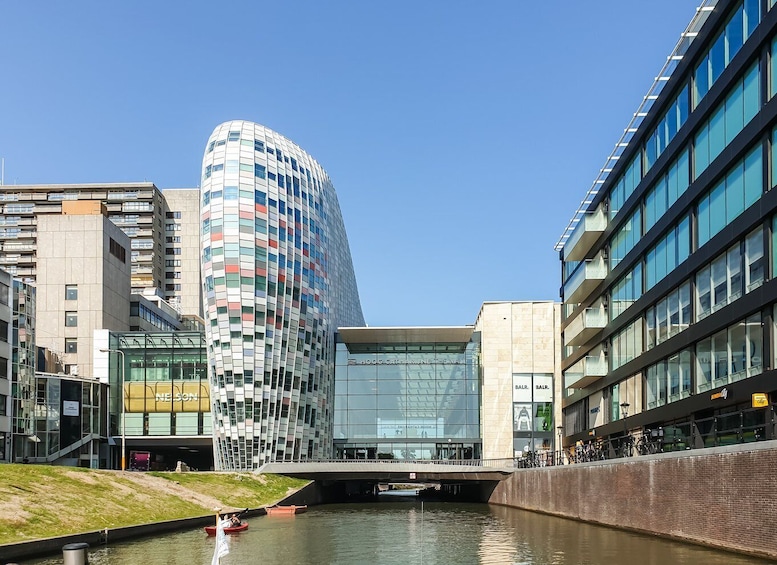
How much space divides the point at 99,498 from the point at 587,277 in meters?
39.6

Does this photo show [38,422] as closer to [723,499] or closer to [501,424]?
[501,424]

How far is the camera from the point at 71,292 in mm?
114562

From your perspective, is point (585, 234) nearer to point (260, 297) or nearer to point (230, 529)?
point (260, 297)

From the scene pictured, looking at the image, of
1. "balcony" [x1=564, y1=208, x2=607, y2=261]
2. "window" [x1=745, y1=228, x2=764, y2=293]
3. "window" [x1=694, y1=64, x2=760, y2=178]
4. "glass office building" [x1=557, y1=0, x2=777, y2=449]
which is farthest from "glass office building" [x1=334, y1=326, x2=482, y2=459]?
"window" [x1=745, y1=228, x2=764, y2=293]

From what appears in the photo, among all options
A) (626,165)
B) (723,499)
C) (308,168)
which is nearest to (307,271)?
(308,168)

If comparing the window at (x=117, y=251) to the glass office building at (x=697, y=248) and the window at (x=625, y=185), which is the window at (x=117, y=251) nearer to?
the glass office building at (x=697, y=248)

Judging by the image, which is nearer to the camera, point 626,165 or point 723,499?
point 723,499

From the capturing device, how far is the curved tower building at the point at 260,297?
84.2 m

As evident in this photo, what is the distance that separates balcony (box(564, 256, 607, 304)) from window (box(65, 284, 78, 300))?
68.3 metres

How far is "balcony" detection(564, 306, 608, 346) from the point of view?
68000mm

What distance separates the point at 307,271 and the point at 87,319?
37812mm

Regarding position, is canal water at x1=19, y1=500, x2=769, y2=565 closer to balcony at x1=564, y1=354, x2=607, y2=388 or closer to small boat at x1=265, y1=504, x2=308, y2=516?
small boat at x1=265, y1=504, x2=308, y2=516

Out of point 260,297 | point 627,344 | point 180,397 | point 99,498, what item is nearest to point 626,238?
point 627,344

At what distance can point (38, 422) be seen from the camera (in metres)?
→ 89.8
